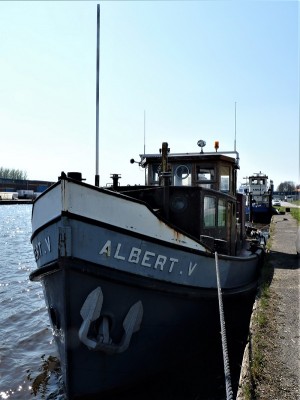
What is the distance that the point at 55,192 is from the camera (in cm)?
469

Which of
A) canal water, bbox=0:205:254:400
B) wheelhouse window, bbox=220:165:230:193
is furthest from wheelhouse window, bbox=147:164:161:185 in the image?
canal water, bbox=0:205:254:400

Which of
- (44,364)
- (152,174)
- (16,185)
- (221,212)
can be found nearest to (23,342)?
(44,364)

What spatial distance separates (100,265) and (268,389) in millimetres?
2229

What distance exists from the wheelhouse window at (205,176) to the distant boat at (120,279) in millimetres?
1261

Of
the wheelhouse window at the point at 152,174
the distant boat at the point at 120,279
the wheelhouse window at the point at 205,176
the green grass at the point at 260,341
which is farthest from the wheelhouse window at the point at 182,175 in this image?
the green grass at the point at 260,341

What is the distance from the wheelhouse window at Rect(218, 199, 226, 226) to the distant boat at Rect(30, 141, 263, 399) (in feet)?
2.73

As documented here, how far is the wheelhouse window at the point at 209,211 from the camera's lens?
20.7ft

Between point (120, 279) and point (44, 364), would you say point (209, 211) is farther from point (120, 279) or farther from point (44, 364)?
point (44, 364)

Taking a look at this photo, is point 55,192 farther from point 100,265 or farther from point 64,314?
point 64,314

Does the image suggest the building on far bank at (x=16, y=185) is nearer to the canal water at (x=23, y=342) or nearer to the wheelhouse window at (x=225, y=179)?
the canal water at (x=23, y=342)

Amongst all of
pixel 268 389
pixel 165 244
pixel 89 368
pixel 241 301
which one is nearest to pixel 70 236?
pixel 165 244

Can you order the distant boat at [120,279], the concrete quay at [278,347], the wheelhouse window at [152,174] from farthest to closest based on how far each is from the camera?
the wheelhouse window at [152,174] → the distant boat at [120,279] → the concrete quay at [278,347]

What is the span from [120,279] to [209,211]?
2.41 meters

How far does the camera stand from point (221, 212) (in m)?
7.06
